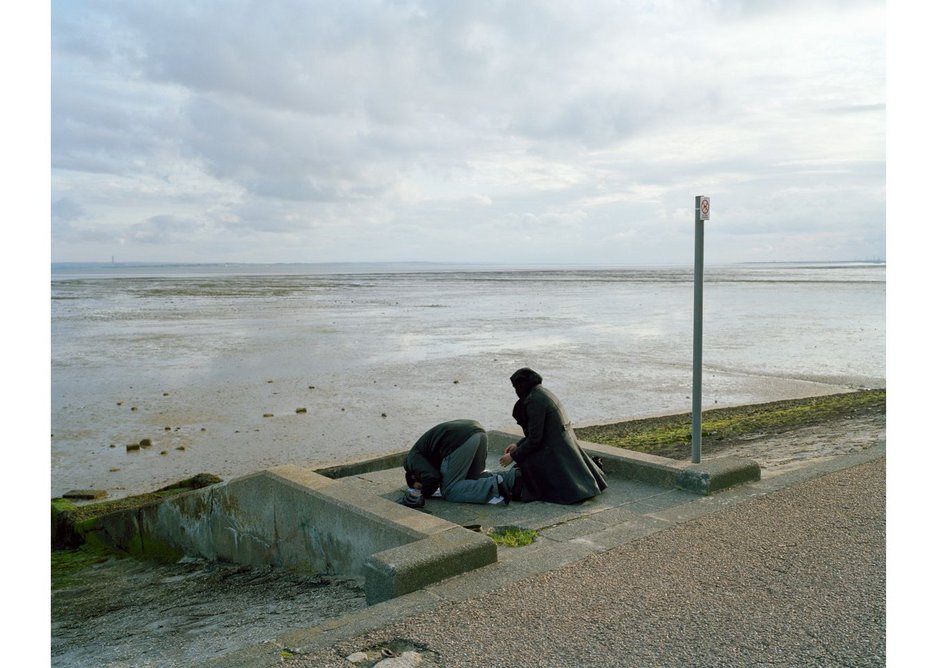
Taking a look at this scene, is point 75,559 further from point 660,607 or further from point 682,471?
point 660,607

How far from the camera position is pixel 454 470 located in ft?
24.0

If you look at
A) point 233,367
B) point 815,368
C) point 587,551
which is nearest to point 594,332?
point 815,368

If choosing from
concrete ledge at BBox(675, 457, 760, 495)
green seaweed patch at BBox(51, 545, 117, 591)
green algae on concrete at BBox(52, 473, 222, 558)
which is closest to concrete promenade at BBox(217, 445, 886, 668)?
concrete ledge at BBox(675, 457, 760, 495)

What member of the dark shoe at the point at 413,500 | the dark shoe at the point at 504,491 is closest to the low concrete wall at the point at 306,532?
the dark shoe at the point at 413,500

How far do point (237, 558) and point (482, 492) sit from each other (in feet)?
9.30

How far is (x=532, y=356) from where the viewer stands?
Answer: 75.4 ft

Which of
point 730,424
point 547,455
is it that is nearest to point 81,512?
point 547,455

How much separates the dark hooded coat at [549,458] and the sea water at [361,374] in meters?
5.67

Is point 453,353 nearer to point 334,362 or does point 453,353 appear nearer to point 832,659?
point 334,362

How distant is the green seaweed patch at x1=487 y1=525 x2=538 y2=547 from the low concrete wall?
0.51m

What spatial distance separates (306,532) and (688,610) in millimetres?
3516

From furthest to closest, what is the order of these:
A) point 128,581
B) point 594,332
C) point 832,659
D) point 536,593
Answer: point 594,332 < point 128,581 < point 536,593 < point 832,659

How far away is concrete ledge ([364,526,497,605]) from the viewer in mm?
4980

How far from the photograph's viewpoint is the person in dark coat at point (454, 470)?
7.19 meters
